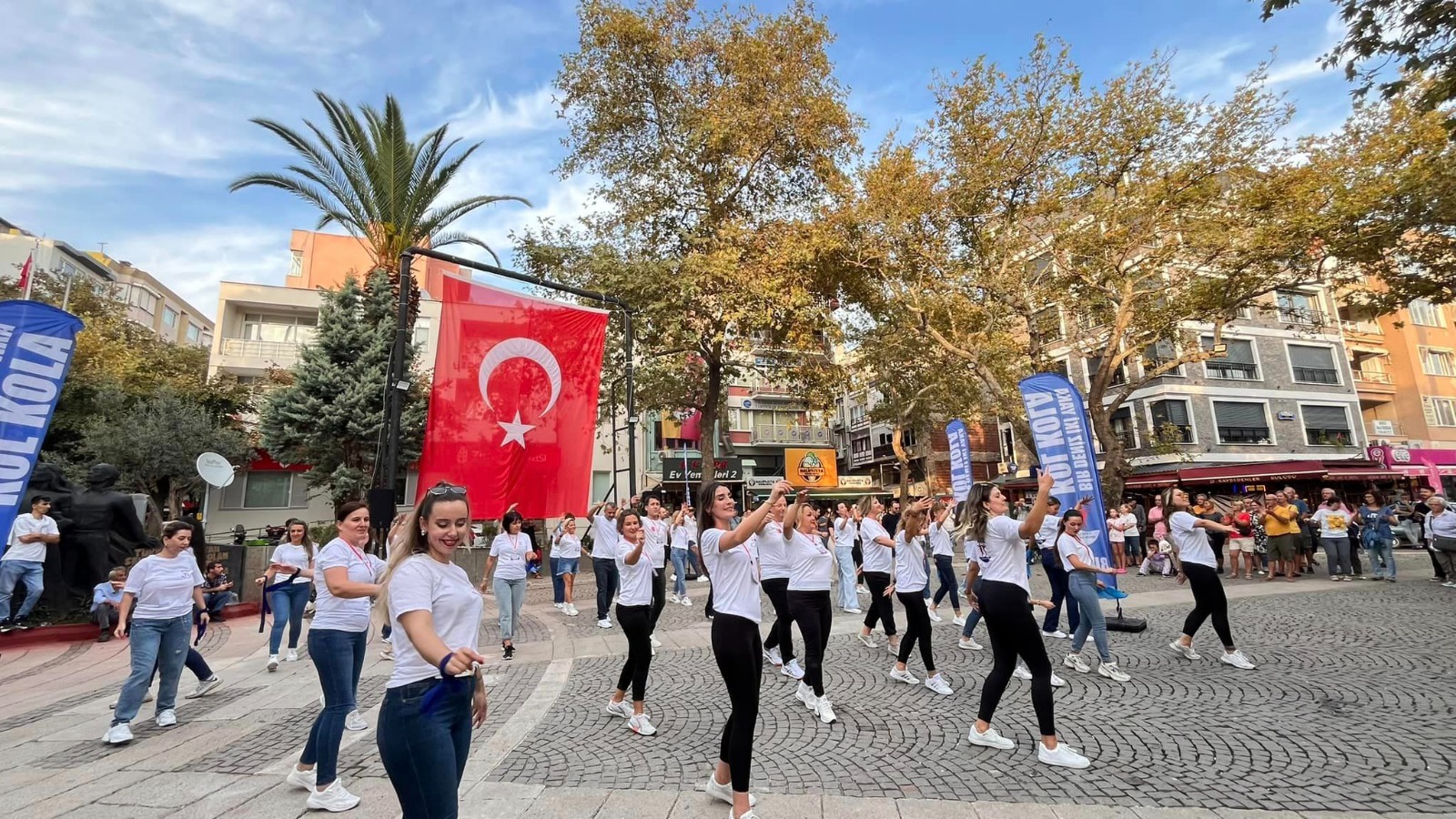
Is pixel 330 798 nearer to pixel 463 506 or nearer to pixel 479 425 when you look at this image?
pixel 463 506

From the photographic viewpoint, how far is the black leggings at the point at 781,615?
673 cm

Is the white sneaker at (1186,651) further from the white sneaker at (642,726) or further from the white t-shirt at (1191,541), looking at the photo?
the white sneaker at (642,726)

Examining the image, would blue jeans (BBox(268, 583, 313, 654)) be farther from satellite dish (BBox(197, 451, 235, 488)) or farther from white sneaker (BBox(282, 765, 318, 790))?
satellite dish (BBox(197, 451, 235, 488))

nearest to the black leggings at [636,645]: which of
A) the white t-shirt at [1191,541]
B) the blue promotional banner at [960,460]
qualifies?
the white t-shirt at [1191,541]

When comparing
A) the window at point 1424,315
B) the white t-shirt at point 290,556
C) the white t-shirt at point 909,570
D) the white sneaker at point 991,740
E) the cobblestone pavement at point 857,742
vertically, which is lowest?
the cobblestone pavement at point 857,742

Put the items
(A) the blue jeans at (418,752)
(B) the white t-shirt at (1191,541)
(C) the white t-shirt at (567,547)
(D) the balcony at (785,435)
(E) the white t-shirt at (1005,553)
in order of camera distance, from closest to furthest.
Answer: (A) the blue jeans at (418,752), (E) the white t-shirt at (1005,553), (B) the white t-shirt at (1191,541), (C) the white t-shirt at (567,547), (D) the balcony at (785,435)

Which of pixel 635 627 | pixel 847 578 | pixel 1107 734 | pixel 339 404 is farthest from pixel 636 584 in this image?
pixel 339 404

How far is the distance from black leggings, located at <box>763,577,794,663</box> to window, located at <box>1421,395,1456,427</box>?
4594 cm

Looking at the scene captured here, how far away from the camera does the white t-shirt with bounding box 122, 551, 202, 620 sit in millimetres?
5680

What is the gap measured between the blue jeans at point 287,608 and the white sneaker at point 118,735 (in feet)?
7.36

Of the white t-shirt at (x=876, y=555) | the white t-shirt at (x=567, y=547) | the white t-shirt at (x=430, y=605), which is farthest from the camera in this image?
the white t-shirt at (x=567, y=547)

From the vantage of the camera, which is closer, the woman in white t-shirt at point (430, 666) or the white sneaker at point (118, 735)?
the woman in white t-shirt at point (430, 666)

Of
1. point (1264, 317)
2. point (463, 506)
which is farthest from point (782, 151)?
point (1264, 317)

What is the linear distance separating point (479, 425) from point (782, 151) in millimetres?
14862
